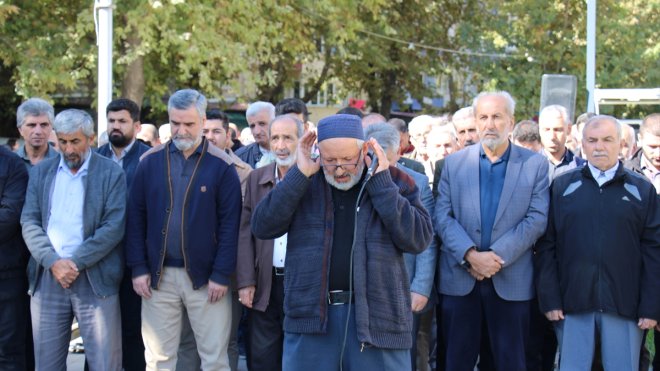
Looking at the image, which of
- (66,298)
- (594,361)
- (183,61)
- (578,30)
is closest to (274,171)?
(66,298)

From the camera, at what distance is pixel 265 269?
6340 mm

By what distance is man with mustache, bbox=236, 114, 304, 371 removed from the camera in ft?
20.7

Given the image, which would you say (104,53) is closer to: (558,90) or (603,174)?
(558,90)

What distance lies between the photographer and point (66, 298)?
21.2 ft

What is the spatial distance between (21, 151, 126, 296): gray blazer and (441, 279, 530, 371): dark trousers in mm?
2321

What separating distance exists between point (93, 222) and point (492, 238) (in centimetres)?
271

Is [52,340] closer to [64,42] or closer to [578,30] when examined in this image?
[64,42]

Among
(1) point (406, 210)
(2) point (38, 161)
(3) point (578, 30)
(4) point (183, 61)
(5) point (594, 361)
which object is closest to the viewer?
(1) point (406, 210)

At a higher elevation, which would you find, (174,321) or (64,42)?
(64,42)

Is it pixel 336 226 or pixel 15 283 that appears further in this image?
pixel 15 283

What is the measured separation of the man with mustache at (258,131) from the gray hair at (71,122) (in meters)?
1.83

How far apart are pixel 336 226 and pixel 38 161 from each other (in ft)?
10.6

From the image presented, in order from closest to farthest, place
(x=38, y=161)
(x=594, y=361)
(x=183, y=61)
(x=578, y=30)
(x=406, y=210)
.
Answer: (x=406, y=210)
(x=594, y=361)
(x=38, y=161)
(x=183, y=61)
(x=578, y=30)

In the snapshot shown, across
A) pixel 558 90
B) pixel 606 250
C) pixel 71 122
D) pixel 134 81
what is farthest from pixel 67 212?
pixel 134 81
